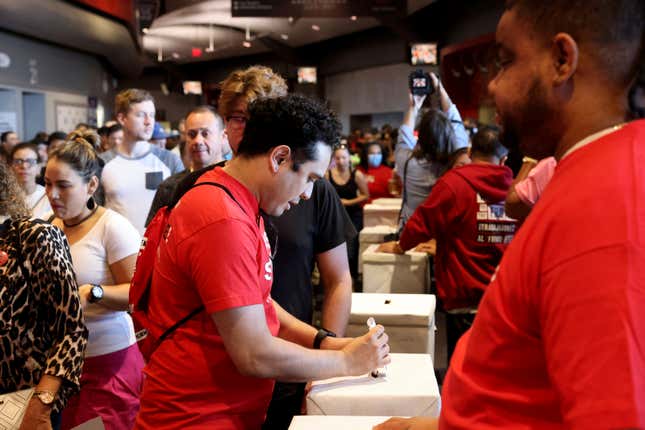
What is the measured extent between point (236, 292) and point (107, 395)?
1.44 metres

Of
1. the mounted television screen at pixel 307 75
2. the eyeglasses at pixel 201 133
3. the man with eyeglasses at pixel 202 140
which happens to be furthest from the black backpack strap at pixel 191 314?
the mounted television screen at pixel 307 75

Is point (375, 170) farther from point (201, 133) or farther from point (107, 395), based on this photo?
point (107, 395)

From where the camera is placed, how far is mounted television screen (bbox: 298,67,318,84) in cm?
2264

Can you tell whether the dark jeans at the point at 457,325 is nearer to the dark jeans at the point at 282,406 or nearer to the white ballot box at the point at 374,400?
the dark jeans at the point at 282,406

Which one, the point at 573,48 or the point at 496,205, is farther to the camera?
the point at 496,205

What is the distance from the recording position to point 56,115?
15.5m

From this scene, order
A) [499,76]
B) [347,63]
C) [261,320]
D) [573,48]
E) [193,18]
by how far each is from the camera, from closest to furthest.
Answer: [573,48], [499,76], [261,320], [193,18], [347,63]

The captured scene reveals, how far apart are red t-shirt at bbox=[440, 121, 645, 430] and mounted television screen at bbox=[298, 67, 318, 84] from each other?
870 inches

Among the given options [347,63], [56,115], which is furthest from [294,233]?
[347,63]

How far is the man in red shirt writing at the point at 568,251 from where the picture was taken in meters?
0.73

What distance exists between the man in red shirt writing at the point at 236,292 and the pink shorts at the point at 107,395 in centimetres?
98

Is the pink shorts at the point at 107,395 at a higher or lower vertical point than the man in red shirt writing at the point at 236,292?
lower

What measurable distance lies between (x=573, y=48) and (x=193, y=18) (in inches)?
775

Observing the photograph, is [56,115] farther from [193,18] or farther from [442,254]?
[442,254]
